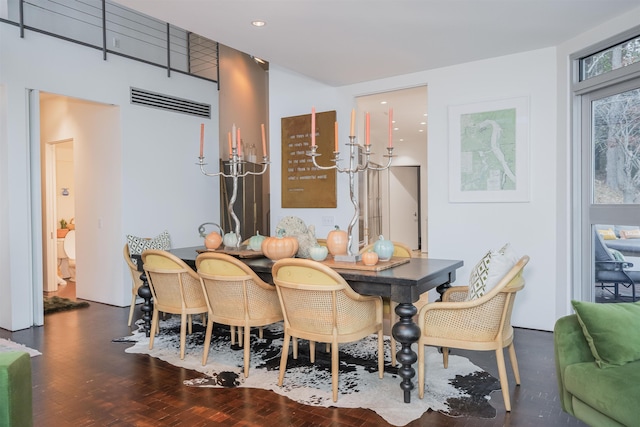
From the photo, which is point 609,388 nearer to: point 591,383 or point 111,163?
point 591,383

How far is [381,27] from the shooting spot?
11.7 feet

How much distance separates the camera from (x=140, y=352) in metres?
3.60

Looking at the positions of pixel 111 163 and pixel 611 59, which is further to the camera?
pixel 111 163

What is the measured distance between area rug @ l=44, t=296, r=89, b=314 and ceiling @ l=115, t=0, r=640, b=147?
3.57 m

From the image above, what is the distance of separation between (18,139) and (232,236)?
8.07 ft

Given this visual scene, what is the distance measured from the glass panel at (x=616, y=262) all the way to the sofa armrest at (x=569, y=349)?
5.70ft

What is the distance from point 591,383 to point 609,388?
93 millimetres

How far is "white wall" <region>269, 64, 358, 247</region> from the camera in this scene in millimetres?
5324

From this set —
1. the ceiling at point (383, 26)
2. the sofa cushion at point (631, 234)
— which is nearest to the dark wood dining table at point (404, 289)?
the sofa cushion at point (631, 234)

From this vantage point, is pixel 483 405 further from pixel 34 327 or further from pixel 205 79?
pixel 205 79

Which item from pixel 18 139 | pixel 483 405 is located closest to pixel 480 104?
pixel 483 405

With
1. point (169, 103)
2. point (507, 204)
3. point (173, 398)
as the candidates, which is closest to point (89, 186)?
point (169, 103)

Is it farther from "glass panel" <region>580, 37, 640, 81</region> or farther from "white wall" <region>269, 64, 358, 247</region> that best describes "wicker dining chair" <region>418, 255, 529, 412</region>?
"white wall" <region>269, 64, 358, 247</region>

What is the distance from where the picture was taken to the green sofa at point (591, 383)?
5.78 feet
